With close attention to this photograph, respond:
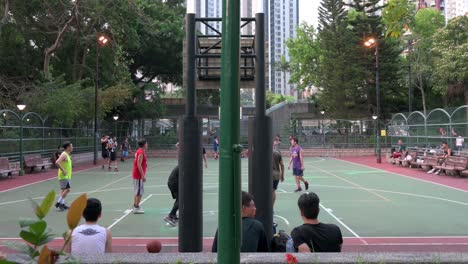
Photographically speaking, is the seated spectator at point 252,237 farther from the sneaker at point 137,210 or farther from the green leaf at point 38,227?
the sneaker at point 137,210

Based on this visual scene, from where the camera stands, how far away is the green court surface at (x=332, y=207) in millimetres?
10508

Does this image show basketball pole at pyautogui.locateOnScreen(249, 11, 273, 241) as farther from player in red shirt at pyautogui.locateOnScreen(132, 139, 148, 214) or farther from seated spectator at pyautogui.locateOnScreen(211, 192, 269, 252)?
player in red shirt at pyautogui.locateOnScreen(132, 139, 148, 214)

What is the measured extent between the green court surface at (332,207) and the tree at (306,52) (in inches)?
1566

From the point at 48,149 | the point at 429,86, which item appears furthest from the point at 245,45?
the point at 429,86

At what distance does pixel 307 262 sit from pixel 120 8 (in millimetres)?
28589

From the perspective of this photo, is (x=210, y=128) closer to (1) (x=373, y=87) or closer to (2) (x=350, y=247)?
(1) (x=373, y=87)

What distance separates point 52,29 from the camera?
31297 millimetres

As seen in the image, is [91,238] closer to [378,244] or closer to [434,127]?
[378,244]

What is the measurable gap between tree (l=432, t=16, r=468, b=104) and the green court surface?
83.8 feet

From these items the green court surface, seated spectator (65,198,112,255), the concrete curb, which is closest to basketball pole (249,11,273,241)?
seated spectator (65,198,112,255)

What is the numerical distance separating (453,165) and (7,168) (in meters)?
20.4

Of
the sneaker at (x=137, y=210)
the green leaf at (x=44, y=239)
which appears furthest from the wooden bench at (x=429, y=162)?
the green leaf at (x=44, y=239)

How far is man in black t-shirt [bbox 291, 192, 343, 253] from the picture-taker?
4.46 m

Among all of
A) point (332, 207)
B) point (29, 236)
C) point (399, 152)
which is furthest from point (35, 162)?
point (29, 236)
